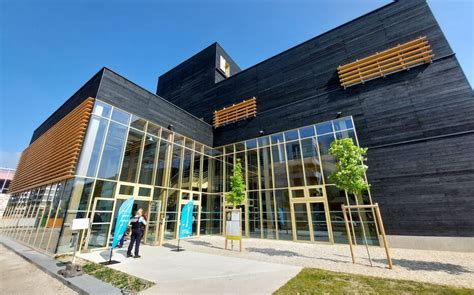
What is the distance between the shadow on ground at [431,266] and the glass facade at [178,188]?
98.6 inches

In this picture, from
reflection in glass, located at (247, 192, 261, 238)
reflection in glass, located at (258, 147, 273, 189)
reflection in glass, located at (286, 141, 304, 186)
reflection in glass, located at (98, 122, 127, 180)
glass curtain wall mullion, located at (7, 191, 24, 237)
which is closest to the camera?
reflection in glass, located at (98, 122, 127, 180)

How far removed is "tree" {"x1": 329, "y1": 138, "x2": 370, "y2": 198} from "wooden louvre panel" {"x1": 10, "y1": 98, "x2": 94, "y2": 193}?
11.0m

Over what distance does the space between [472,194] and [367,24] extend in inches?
413

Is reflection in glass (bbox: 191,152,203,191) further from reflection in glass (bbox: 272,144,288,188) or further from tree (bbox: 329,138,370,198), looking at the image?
tree (bbox: 329,138,370,198)

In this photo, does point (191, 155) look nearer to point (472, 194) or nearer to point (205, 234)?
point (205, 234)

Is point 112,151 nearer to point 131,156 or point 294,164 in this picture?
point 131,156

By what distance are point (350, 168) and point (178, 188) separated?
965cm

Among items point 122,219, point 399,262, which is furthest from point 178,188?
point 399,262

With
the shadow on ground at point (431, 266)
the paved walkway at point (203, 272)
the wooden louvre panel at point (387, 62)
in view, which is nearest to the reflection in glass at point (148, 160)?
the paved walkway at point (203, 272)

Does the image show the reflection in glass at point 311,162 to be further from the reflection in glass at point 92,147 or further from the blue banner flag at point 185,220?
the reflection in glass at point 92,147

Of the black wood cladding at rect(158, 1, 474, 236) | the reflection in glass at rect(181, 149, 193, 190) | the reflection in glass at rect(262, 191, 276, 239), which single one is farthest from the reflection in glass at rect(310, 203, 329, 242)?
the reflection in glass at rect(181, 149, 193, 190)

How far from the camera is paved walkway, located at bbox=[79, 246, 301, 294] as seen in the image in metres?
4.49

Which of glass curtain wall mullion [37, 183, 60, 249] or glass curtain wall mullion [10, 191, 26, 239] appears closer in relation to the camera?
glass curtain wall mullion [37, 183, 60, 249]

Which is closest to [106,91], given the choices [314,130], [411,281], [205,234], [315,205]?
[205,234]
